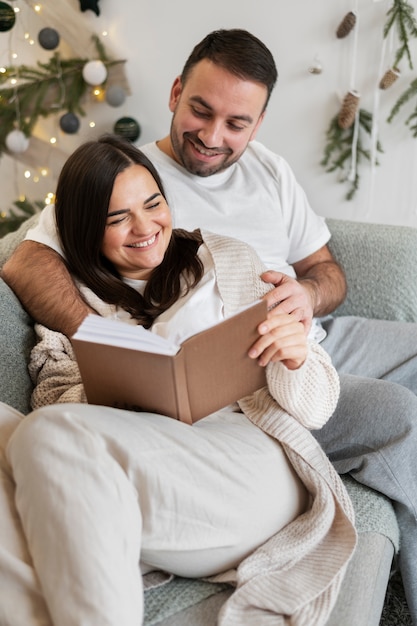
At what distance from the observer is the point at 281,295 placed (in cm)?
141

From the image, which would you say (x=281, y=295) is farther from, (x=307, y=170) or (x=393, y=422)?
(x=307, y=170)

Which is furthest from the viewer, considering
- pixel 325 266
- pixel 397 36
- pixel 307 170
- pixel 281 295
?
pixel 307 170

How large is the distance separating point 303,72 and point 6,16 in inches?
41.1

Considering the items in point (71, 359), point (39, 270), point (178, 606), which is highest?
point (39, 270)

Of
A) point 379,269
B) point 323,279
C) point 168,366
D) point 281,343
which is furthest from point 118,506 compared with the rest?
point 379,269

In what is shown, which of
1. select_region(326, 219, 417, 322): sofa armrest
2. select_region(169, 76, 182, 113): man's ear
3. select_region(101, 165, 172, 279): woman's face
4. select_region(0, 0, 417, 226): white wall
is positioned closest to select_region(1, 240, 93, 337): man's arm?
select_region(101, 165, 172, 279): woman's face

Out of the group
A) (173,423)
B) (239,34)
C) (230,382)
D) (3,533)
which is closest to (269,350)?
(230,382)

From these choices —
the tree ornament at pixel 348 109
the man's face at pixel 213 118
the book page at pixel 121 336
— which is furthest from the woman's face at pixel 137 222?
the tree ornament at pixel 348 109

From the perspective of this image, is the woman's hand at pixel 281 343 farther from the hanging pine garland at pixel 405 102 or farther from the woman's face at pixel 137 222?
the hanging pine garland at pixel 405 102

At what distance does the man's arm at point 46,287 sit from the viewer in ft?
4.71

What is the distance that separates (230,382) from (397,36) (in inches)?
64.4

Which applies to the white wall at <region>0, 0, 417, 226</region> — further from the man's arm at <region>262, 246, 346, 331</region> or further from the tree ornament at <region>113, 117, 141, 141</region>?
the man's arm at <region>262, 246, 346, 331</region>

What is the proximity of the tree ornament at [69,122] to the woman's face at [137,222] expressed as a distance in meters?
1.34

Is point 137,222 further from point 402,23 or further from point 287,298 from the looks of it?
point 402,23
